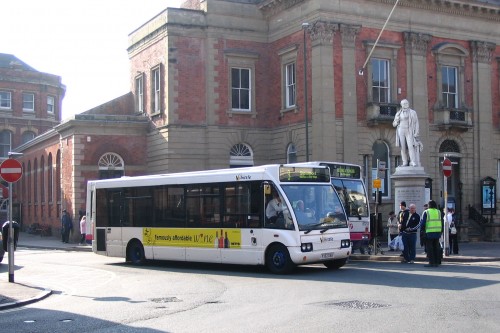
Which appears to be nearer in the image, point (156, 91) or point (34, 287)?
point (34, 287)

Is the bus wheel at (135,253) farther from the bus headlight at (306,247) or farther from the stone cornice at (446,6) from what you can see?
the stone cornice at (446,6)

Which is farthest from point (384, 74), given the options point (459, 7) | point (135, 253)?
point (135, 253)

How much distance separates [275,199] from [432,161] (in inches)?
843

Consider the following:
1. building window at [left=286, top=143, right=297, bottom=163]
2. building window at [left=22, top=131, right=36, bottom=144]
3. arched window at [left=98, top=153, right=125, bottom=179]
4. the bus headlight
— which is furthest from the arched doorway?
building window at [left=22, top=131, right=36, bottom=144]

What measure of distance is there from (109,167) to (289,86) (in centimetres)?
1066

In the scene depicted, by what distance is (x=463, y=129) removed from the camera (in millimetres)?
38812

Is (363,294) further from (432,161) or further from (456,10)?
(456,10)

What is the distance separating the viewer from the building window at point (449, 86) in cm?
3891

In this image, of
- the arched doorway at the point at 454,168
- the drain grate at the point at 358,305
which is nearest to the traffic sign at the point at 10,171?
the drain grate at the point at 358,305

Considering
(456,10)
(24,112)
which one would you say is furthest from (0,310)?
(24,112)

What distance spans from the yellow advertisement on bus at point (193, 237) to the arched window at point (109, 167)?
57.1ft

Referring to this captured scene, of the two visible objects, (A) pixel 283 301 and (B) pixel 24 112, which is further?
(B) pixel 24 112

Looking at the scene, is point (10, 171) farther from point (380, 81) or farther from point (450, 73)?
point (450, 73)

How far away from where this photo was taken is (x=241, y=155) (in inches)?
1524
